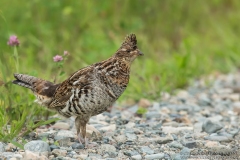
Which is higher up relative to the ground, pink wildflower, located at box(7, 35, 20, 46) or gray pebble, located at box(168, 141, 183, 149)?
pink wildflower, located at box(7, 35, 20, 46)

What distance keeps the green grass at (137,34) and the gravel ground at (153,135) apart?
0.61 metres

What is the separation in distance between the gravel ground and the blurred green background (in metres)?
0.62

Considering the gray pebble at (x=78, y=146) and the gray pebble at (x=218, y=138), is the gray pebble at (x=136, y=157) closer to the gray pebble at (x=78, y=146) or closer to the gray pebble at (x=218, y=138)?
the gray pebble at (x=78, y=146)

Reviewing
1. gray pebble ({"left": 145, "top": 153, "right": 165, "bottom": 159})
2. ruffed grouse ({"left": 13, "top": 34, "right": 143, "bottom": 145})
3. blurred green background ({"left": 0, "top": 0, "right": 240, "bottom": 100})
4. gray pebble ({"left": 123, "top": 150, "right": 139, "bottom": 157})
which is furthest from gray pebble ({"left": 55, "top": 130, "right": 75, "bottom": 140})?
blurred green background ({"left": 0, "top": 0, "right": 240, "bottom": 100})

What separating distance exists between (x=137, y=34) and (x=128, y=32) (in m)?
0.35

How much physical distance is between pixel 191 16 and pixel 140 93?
4.03m

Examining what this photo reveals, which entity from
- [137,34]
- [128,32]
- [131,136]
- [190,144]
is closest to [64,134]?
[131,136]

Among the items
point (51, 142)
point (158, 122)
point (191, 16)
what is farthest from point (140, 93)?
point (191, 16)

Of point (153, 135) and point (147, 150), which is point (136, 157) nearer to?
point (147, 150)

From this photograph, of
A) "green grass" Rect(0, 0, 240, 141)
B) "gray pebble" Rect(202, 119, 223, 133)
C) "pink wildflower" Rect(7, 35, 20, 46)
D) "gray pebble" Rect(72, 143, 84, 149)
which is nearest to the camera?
"gray pebble" Rect(72, 143, 84, 149)

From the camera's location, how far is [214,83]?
9.23 m

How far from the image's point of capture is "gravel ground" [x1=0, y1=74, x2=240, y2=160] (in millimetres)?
5031

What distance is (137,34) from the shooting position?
33.9ft

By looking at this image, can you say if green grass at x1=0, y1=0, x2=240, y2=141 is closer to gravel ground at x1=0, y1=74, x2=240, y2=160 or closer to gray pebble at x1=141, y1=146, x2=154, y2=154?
gravel ground at x1=0, y1=74, x2=240, y2=160
